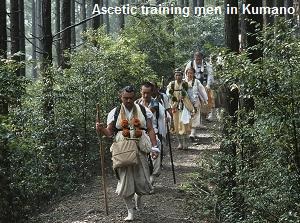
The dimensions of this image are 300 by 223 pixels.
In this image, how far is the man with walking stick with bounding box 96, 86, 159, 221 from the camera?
741cm

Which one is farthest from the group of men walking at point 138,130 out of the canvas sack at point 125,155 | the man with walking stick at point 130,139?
the canvas sack at point 125,155

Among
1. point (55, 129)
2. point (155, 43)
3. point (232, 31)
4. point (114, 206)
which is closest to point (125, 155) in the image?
point (114, 206)

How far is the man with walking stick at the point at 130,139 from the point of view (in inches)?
292

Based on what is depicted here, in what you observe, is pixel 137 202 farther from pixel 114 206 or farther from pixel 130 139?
pixel 130 139

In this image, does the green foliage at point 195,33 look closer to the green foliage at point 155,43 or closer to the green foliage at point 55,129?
the green foliage at point 155,43

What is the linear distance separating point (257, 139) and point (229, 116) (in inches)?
50.3

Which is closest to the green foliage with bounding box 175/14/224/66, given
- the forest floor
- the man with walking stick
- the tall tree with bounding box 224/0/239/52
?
the forest floor

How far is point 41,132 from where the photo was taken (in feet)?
30.6

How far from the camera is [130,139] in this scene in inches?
291

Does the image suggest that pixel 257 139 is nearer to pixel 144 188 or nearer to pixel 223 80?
pixel 223 80

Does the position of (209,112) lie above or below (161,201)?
above

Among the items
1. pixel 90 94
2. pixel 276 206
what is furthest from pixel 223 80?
pixel 90 94

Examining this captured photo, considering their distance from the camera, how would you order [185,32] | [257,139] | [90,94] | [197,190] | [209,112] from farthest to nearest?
[185,32] < [209,112] < [90,94] < [197,190] < [257,139]

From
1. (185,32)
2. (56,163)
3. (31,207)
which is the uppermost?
(185,32)
